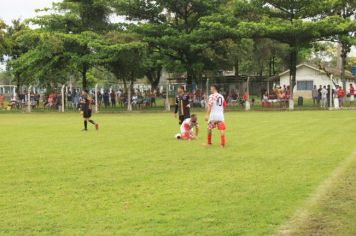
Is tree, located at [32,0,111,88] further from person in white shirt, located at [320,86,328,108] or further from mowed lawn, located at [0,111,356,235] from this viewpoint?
mowed lawn, located at [0,111,356,235]

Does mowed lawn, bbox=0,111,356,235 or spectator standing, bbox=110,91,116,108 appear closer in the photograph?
mowed lawn, bbox=0,111,356,235

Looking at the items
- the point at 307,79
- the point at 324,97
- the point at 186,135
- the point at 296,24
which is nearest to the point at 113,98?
the point at 296,24

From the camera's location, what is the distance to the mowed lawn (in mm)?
6164

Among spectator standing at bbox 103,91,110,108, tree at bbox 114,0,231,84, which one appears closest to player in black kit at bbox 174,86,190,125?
tree at bbox 114,0,231,84

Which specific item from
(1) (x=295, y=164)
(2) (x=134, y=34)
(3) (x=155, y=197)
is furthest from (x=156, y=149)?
(2) (x=134, y=34)

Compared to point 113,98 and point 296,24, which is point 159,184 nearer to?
point 296,24

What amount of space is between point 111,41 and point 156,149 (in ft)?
86.6

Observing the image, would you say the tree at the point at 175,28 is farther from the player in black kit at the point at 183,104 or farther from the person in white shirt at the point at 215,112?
the person in white shirt at the point at 215,112

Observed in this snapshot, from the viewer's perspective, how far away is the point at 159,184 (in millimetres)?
8477

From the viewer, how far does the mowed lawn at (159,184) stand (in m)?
6.16

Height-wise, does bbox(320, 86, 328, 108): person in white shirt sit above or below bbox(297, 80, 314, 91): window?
below

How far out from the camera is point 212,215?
21.3 feet

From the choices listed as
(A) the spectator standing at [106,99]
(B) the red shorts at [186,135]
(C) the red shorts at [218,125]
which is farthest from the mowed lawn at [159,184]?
(A) the spectator standing at [106,99]

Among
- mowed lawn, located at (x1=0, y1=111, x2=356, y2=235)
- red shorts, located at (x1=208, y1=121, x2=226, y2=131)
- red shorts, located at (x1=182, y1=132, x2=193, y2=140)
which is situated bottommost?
mowed lawn, located at (x1=0, y1=111, x2=356, y2=235)
